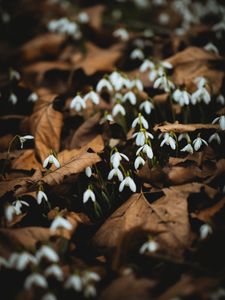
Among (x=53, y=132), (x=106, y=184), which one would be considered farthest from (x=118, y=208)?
(x=53, y=132)

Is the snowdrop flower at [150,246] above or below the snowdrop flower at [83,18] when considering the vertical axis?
below

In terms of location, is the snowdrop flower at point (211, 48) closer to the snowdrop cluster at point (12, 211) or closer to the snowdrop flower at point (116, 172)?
the snowdrop flower at point (116, 172)

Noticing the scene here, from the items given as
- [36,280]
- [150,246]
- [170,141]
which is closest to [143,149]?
[170,141]

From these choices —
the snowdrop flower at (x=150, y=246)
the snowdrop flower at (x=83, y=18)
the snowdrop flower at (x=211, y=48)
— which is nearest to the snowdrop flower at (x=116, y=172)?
the snowdrop flower at (x=150, y=246)

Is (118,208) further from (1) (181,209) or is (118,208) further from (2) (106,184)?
(1) (181,209)

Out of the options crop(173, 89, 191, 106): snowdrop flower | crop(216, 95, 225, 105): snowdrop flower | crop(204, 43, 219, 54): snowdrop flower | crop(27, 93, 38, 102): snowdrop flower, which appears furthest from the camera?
crop(204, 43, 219, 54): snowdrop flower

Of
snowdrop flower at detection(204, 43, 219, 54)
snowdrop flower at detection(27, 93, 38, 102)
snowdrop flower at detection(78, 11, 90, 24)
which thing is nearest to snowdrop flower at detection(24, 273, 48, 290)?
snowdrop flower at detection(27, 93, 38, 102)

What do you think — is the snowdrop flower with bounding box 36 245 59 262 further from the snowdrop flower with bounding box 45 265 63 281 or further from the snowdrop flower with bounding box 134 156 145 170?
the snowdrop flower with bounding box 134 156 145 170
